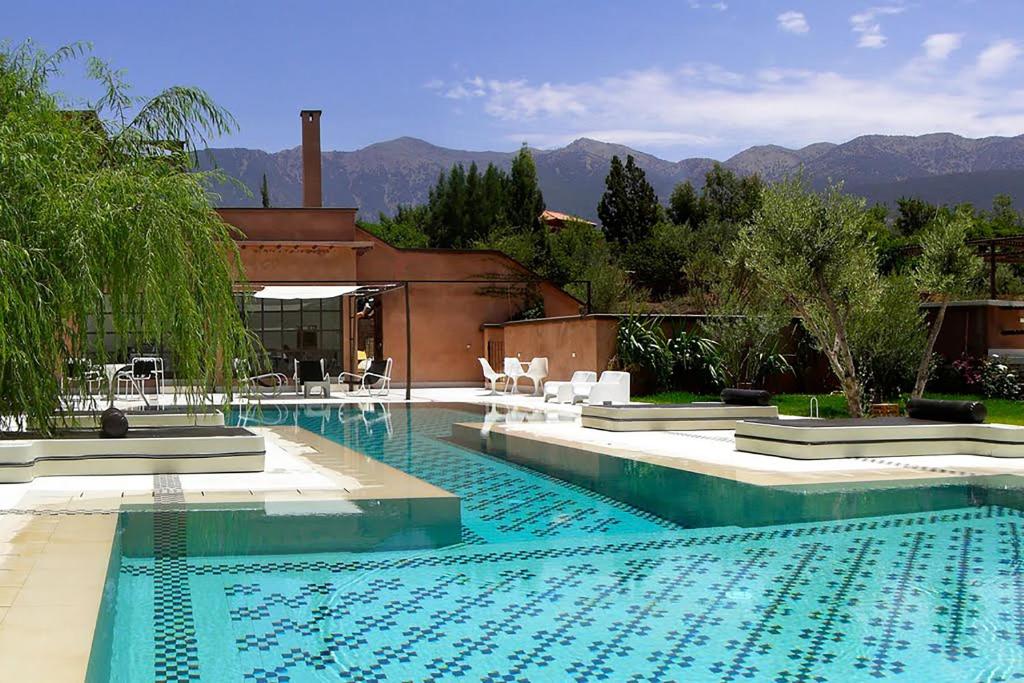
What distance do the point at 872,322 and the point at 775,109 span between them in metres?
44.1

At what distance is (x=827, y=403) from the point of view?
54.8 feet

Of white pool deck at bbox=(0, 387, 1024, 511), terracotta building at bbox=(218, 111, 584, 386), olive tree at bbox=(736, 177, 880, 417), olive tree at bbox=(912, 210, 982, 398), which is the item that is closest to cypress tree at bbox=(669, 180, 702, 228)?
terracotta building at bbox=(218, 111, 584, 386)

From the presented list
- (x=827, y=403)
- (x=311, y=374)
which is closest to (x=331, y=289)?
(x=311, y=374)

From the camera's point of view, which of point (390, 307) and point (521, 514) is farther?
point (390, 307)

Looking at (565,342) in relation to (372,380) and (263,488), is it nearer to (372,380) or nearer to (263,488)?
(372,380)

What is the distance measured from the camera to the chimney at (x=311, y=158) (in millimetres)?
28219

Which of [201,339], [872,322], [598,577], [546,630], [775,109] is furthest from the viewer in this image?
[775,109]

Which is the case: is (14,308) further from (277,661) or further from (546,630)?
(546,630)

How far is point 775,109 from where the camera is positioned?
2270 inches

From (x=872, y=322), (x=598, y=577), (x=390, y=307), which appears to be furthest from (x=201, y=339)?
(x=390, y=307)

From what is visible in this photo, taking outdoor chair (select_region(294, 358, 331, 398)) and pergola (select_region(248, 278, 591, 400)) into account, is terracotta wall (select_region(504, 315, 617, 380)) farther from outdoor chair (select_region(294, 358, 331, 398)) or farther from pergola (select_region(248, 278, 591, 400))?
outdoor chair (select_region(294, 358, 331, 398))

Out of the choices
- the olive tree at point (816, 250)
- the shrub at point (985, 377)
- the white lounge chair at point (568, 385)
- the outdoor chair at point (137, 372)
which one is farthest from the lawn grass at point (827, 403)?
the outdoor chair at point (137, 372)

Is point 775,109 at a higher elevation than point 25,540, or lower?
higher

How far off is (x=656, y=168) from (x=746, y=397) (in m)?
165
